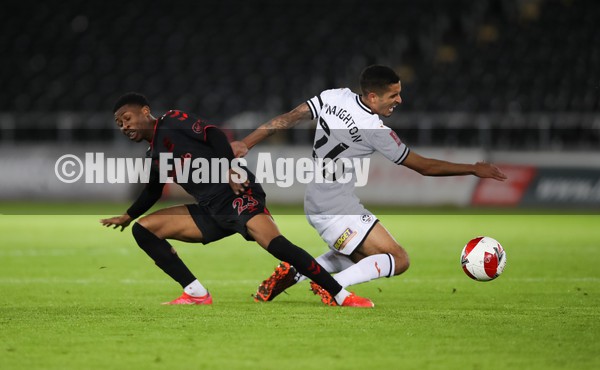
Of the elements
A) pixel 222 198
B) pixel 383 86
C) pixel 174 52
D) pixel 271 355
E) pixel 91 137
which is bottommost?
pixel 271 355

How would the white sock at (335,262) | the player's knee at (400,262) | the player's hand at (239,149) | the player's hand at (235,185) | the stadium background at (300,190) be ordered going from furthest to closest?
1. the white sock at (335,262)
2. the player's knee at (400,262)
3. the player's hand at (239,149)
4. the player's hand at (235,185)
5. the stadium background at (300,190)

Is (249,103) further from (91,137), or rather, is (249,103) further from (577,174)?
(577,174)

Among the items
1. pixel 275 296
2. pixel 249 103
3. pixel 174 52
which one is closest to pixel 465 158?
pixel 249 103

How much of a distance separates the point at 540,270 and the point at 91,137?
14735 millimetres

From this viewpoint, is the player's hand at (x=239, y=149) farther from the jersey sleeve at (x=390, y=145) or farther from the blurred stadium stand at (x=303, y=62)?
the blurred stadium stand at (x=303, y=62)

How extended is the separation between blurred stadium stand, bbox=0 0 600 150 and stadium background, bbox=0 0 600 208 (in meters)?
0.05

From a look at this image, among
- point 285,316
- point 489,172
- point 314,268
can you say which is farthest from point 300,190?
point 489,172

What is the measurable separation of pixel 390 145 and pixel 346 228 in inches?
32.4

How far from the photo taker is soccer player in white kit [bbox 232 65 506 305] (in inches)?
305

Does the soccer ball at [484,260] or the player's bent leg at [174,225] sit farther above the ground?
the player's bent leg at [174,225]

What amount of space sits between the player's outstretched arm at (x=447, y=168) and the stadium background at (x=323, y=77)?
13698 millimetres

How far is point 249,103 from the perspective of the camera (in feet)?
84.5

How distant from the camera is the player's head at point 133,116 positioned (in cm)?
761

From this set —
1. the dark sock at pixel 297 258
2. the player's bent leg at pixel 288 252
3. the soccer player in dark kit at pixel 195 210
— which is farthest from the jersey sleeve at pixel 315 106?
the dark sock at pixel 297 258
